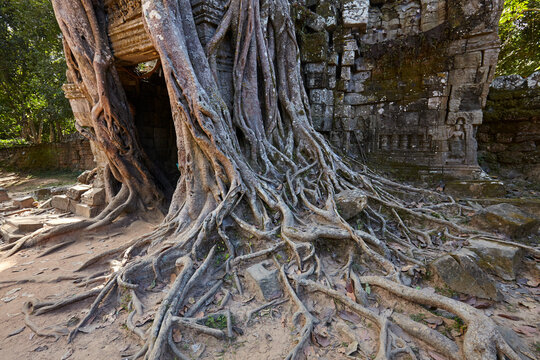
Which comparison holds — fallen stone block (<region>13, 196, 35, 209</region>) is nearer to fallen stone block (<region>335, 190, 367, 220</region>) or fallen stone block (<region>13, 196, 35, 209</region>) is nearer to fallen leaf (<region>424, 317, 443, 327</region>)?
fallen stone block (<region>335, 190, 367, 220</region>)

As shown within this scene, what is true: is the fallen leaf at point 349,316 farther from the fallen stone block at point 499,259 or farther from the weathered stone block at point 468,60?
the weathered stone block at point 468,60

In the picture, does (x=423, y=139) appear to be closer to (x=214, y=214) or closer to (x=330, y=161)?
(x=330, y=161)

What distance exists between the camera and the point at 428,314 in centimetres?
172

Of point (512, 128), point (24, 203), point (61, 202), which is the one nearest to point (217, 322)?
point (61, 202)

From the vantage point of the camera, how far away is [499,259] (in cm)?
→ 217

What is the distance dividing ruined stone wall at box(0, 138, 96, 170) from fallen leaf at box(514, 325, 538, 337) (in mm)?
12486

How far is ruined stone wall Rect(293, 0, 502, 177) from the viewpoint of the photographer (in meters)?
4.05

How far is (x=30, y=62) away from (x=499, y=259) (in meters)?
14.2

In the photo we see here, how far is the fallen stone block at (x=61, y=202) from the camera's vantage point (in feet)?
15.3

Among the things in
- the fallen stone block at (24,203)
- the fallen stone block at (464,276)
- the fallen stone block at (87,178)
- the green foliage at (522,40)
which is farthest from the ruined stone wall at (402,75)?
the fallen stone block at (24,203)

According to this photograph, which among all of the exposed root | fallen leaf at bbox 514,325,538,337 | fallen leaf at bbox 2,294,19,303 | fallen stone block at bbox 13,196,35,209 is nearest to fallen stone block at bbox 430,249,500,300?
fallen leaf at bbox 514,325,538,337

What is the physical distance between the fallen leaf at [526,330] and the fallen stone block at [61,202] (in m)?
6.24

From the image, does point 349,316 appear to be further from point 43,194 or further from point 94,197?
point 43,194

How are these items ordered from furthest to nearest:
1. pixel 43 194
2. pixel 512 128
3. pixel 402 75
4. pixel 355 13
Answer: pixel 43 194, pixel 512 128, pixel 355 13, pixel 402 75
